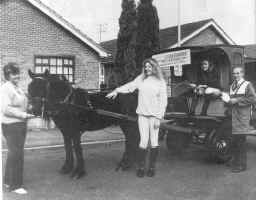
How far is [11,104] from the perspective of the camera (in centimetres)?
486

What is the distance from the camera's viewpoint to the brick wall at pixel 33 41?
11.2 metres

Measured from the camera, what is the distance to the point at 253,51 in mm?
22625

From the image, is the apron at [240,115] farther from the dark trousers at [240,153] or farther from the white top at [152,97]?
the white top at [152,97]

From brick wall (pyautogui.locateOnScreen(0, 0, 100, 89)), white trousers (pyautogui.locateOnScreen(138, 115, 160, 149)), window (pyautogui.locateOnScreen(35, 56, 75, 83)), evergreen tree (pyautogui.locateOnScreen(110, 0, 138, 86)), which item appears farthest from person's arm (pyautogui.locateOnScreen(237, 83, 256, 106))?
evergreen tree (pyautogui.locateOnScreen(110, 0, 138, 86))

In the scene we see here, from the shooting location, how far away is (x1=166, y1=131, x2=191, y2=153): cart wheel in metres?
7.80

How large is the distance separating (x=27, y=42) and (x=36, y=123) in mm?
2842

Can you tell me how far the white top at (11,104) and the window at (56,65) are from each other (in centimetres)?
745

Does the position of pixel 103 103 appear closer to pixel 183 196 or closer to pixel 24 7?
pixel 183 196

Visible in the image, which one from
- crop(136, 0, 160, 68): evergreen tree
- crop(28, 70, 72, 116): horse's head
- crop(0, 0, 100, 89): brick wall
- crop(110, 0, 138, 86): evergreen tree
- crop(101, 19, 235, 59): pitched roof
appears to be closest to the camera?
crop(28, 70, 72, 116): horse's head

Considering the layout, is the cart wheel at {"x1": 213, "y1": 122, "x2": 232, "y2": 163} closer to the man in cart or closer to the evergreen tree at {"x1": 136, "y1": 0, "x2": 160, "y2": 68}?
the man in cart

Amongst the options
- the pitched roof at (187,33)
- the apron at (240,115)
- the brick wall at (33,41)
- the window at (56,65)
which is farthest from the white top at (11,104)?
the pitched roof at (187,33)

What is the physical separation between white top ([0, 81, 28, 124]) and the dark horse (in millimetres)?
503

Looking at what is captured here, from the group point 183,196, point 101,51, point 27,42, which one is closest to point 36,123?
point 27,42

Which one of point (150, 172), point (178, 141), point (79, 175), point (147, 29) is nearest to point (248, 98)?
point (150, 172)
